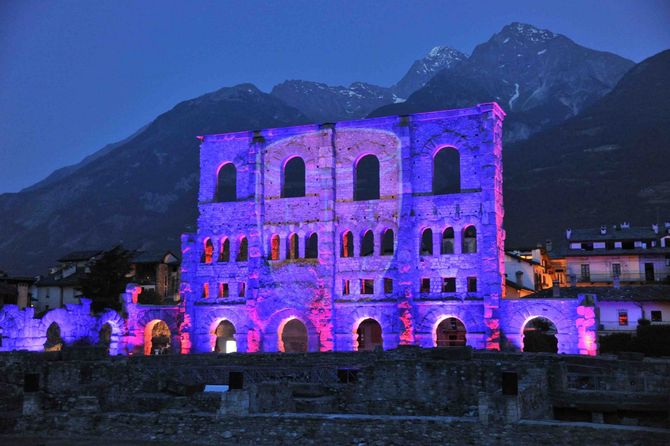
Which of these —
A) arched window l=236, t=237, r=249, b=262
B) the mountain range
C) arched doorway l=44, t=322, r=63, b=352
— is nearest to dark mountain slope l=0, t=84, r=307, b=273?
the mountain range

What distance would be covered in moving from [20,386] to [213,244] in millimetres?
19011

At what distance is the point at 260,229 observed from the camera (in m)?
50.8

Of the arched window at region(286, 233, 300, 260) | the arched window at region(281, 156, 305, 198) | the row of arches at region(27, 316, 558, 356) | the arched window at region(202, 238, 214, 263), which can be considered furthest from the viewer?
the arched window at region(281, 156, 305, 198)

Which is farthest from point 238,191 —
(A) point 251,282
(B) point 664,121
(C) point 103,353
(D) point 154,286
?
(B) point 664,121

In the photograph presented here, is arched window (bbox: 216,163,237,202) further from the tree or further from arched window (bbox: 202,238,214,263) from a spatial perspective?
arched window (bbox: 202,238,214,263)

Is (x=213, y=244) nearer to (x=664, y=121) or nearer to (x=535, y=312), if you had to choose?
(x=535, y=312)

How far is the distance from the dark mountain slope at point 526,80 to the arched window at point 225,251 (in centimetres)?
9060

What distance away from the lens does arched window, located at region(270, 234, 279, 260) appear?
1997 inches

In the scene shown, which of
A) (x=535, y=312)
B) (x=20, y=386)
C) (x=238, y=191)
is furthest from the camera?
(x=238, y=191)

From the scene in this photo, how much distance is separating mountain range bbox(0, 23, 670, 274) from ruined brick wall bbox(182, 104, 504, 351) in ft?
149

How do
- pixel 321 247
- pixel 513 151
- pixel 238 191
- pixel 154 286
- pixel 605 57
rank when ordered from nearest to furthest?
1. pixel 321 247
2. pixel 238 191
3. pixel 154 286
4. pixel 513 151
5. pixel 605 57

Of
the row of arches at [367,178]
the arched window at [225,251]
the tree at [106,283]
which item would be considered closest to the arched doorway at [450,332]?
the arched window at [225,251]

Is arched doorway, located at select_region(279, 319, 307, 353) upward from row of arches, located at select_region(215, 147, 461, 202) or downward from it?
downward

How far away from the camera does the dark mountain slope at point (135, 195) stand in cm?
13112
